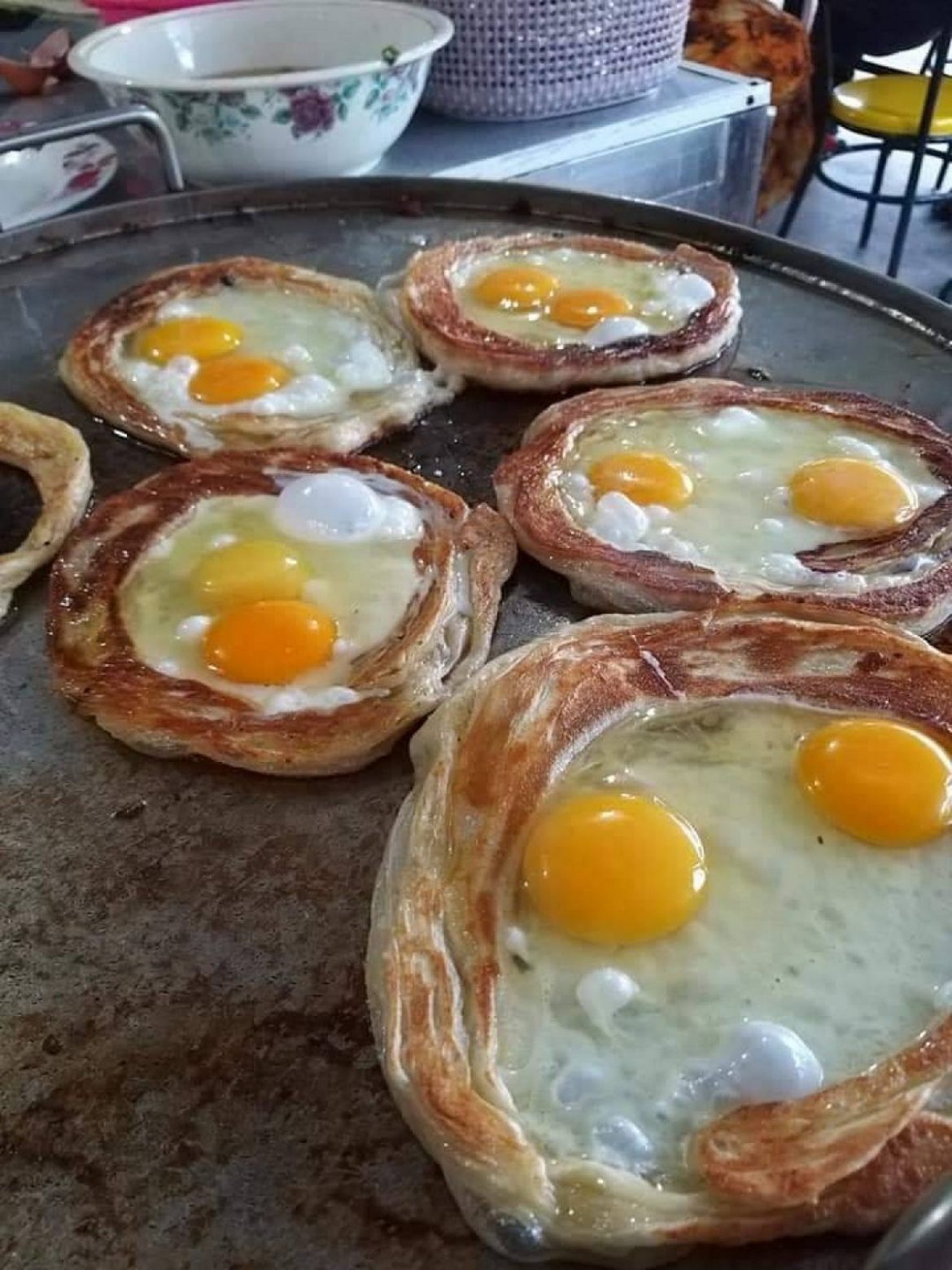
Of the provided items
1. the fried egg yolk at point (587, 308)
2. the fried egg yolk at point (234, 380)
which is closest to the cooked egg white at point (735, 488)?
the fried egg yolk at point (587, 308)

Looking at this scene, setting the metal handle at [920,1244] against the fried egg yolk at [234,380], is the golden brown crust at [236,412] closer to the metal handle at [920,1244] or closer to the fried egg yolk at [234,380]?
the fried egg yolk at [234,380]

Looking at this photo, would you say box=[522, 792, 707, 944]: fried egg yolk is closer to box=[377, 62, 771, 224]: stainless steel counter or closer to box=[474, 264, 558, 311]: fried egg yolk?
box=[474, 264, 558, 311]: fried egg yolk

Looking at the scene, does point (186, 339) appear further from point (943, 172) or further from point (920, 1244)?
point (943, 172)

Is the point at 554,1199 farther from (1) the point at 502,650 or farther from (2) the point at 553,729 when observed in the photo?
(1) the point at 502,650

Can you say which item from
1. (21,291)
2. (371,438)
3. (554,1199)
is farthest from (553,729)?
(21,291)

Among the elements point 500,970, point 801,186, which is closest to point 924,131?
point 801,186

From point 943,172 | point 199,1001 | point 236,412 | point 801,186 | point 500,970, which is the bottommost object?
point 943,172

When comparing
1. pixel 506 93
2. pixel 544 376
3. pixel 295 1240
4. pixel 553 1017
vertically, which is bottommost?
pixel 295 1240
